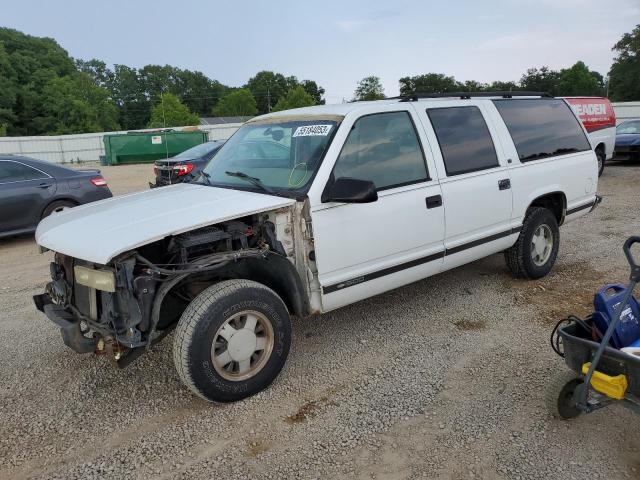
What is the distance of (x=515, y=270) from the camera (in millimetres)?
5273

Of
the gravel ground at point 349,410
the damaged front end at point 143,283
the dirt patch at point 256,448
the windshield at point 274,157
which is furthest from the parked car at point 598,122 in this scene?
the dirt patch at point 256,448

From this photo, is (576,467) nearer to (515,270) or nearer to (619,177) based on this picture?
(515,270)

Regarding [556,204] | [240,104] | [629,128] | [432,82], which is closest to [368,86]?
[432,82]

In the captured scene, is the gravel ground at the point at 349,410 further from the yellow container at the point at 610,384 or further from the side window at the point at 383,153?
the side window at the point at 383,153

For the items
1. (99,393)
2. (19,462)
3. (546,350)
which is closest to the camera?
(19,462)

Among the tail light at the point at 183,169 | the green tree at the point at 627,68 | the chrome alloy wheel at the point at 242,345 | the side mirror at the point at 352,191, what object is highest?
the green tree at the point at 627,68

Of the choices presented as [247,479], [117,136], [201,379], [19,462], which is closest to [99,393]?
[19,462]

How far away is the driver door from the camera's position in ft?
11.6

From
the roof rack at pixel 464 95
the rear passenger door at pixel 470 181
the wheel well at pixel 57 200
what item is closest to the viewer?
the rear passenger door at pixel 470 181

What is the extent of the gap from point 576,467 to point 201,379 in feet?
7.02

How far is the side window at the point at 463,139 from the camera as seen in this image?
4309 mm

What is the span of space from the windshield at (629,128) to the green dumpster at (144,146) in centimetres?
2227

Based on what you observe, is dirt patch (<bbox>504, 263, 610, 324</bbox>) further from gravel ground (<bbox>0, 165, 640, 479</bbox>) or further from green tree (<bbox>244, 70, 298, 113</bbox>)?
green tree (<bbox>244, 70, 298, 113</bbox>)

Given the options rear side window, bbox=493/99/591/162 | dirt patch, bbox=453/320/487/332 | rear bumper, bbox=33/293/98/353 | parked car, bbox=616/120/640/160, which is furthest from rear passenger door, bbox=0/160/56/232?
parked car, bbox=616/120/640/160
